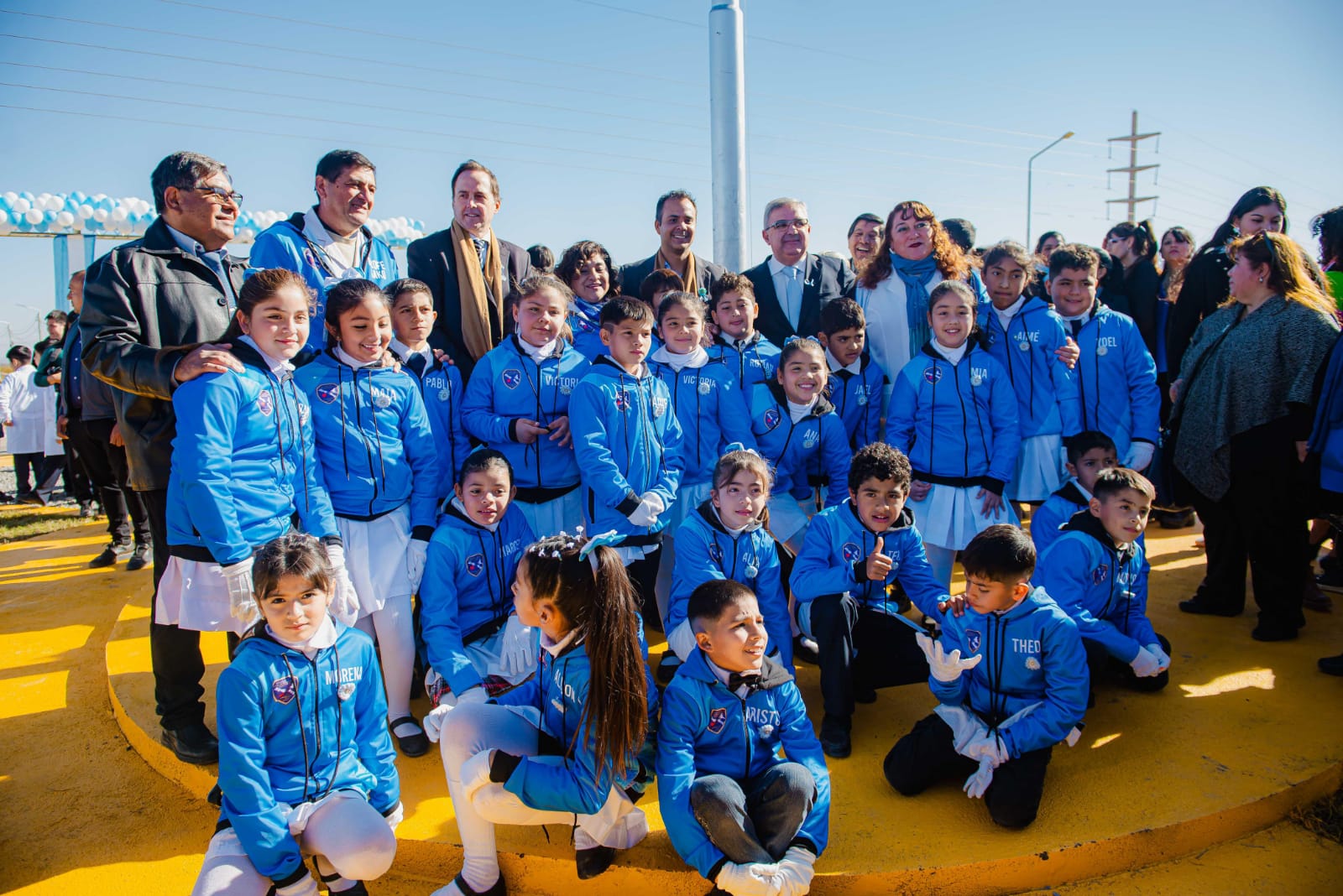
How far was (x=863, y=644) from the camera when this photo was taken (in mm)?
3188

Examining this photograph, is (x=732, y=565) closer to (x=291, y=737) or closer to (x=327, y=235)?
(x=291, y=737)

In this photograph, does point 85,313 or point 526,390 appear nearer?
point 85,313

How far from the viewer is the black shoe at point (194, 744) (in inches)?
115

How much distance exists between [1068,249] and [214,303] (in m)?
4.26

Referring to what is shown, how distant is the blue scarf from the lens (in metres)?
4.32

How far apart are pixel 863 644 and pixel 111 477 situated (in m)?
5.88

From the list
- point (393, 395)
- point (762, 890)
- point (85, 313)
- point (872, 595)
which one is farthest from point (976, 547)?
point (85, 313)

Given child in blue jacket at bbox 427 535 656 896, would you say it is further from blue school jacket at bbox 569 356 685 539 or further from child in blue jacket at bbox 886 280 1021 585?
child in blue jacket at bbox 886 280 1021 585

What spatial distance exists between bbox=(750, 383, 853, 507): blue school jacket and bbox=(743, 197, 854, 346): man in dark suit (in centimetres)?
80

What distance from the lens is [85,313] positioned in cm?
285

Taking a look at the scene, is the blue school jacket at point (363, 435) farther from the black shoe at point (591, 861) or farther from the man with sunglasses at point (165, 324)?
the black shoe at point (591, 861)

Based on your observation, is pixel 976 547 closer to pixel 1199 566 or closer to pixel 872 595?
pixel 872 595

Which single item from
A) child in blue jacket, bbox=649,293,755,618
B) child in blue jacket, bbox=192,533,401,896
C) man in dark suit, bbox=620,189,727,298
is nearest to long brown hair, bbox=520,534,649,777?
child in blue jacket, bbox=192,533,401,896

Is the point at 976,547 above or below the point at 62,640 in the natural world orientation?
above
